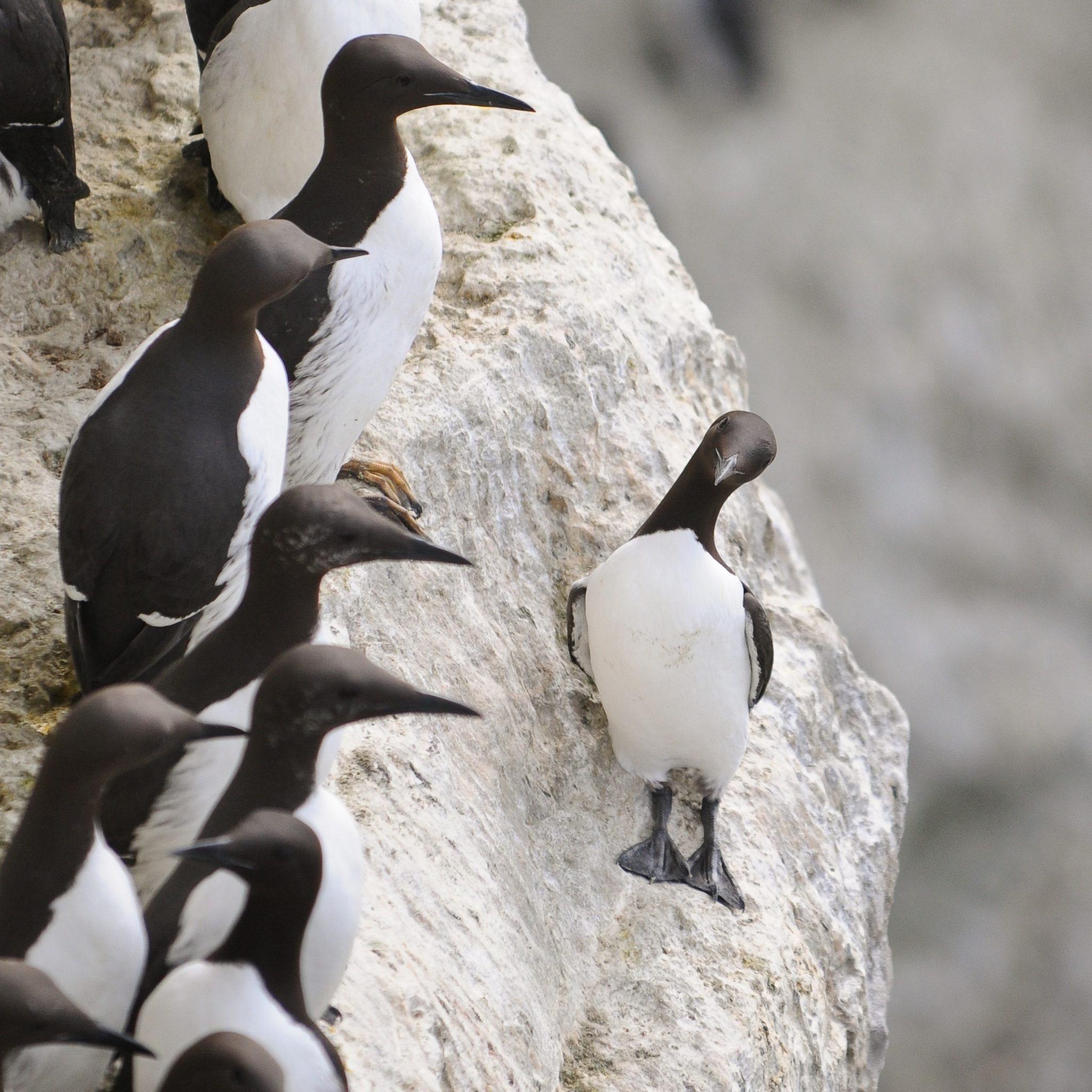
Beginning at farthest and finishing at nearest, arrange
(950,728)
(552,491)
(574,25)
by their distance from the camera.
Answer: (574,25), (950,728), (552,491)

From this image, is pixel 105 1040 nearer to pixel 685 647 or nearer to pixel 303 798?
pixel 303 798

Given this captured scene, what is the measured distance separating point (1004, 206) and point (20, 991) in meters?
13.8

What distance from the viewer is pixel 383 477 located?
3795 mm

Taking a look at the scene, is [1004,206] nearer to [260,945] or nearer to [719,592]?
[719,592]

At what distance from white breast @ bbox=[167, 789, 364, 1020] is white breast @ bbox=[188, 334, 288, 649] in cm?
70

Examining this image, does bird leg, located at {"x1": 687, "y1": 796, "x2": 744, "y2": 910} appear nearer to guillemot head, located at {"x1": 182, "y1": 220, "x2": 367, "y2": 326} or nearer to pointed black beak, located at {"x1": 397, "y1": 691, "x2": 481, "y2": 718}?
pointed black beak, located at {"x1": 397, "y1": 691, "x2": 481, "y2": 718}

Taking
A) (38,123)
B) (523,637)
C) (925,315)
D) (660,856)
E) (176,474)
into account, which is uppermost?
(176,474)

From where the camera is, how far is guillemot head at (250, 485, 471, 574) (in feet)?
8.51

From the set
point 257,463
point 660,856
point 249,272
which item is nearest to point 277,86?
point 249,272

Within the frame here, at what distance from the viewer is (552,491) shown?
433cm

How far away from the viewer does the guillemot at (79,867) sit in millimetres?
A: 2203

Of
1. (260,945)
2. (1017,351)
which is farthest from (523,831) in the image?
(1017,351)

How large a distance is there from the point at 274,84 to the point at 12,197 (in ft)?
3.01

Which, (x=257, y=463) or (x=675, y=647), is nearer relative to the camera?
(x=257, y=463)
